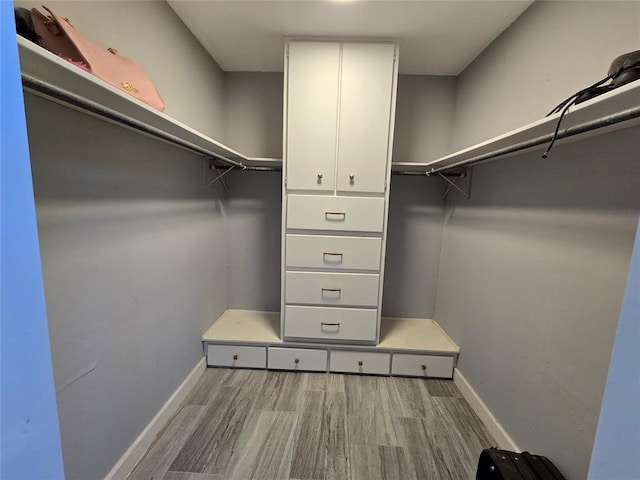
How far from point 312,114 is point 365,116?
339mm

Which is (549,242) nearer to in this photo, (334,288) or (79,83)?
(334,288)

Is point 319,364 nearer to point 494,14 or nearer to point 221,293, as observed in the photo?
point 221,293

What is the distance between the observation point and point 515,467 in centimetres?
98

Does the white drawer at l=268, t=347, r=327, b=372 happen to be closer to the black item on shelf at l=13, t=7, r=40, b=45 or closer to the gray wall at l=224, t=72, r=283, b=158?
the gray wall at l=224, t=72, r=283, b=158

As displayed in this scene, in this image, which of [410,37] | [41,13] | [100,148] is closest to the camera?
[41,13]

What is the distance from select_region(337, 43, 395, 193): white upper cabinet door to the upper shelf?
0.59 metres

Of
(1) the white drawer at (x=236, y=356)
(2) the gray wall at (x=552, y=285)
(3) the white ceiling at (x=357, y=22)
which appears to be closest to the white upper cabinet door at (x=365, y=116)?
(3) the white ceiling at (x=357, y=22)

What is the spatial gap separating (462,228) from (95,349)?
2.13 metres

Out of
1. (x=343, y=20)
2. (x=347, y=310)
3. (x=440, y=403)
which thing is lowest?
(x=440, y=403)

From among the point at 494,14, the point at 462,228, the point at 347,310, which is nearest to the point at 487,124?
the point at 494,14

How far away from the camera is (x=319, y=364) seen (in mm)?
1904

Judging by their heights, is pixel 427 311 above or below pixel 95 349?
below

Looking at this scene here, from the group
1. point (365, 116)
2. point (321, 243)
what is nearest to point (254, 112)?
point (365, 116)

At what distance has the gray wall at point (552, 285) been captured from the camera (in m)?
0.86
